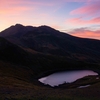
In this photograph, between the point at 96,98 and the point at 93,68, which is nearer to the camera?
the point at 96,98

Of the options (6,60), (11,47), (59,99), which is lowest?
(59,99)

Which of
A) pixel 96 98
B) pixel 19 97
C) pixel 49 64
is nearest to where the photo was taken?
pixel 19 97

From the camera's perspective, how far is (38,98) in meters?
35.2

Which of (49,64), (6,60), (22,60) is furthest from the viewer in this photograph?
(49,64)

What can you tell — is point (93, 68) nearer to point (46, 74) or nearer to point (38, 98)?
point (46, 74)

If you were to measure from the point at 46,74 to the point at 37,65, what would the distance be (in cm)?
1697

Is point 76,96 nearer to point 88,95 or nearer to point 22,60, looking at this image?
point 88,95

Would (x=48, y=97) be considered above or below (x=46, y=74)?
below

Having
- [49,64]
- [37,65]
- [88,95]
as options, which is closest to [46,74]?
[37,65]

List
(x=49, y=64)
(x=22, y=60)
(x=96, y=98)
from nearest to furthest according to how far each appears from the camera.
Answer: (x=96, y=98) < (x=22, y=60) < (x=49, y=64)

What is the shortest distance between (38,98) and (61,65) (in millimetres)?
155869

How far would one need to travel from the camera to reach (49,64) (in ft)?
591

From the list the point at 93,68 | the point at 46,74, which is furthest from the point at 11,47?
the point at 93,68

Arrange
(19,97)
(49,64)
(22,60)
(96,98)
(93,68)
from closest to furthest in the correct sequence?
(19,97) → (96,98) → (22,60) → (49,64) → (93,68)
